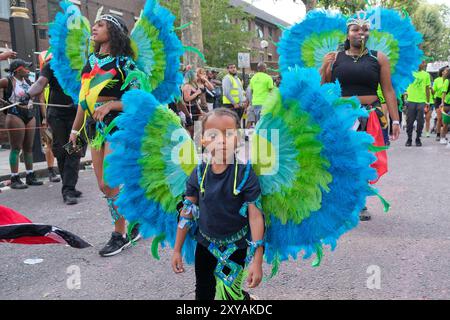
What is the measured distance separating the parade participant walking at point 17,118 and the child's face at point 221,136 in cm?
505

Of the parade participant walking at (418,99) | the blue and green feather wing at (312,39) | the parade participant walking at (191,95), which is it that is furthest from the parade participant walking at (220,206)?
the parade participant walking at (418,99)

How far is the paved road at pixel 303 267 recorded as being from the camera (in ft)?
9.46

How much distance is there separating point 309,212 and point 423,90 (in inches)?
361

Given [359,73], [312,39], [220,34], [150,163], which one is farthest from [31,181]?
[220,34]

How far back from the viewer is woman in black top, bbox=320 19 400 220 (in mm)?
4086

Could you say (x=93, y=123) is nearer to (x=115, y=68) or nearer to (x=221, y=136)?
(x=115, y=68)

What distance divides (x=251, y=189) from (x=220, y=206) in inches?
6.8

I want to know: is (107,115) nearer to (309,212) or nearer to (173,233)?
(173,233)

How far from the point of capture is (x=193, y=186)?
2.16 metres

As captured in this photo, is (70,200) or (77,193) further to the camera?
(77,193)

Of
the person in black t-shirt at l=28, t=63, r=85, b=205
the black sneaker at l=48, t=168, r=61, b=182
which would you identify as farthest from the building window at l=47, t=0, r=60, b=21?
the person in black t-shirt at l=28, t=63, r=85, b=205

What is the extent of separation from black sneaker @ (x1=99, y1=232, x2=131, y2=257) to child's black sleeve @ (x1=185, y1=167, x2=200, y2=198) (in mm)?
1688

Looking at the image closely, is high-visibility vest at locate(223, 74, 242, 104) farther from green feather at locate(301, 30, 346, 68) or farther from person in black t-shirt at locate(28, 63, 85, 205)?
green feather at locate(301, 30, 346, 68)
